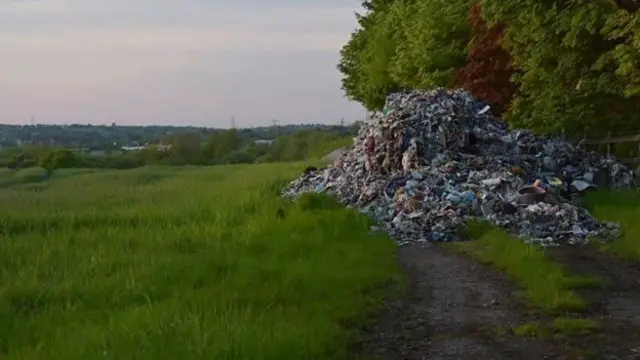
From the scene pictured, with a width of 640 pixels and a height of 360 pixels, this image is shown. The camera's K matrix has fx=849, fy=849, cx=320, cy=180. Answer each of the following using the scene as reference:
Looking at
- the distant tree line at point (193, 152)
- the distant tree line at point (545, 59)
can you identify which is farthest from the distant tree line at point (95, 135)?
the distant tree line at point (545, 59)

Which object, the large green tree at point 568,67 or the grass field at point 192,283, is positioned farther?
the large green tree at point 568,67

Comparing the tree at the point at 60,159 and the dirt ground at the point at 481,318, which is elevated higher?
the dirt ground at the point at 481,318

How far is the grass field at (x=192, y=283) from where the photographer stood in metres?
6.84

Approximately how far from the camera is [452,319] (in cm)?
837

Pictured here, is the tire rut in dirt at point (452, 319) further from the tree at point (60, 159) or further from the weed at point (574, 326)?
the tree at point (60, 159)

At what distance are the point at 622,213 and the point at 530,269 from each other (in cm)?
574

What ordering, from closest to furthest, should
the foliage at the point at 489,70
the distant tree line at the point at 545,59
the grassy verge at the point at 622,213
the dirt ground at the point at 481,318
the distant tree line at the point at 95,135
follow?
1. the dirt ground at the point at 481,318
2. the grassy verge at the point at 622,213
3. the distant tree line at the point at 545,59
4. the foliage at the point at 489,70
5. the distant tree line at the point at 95,135

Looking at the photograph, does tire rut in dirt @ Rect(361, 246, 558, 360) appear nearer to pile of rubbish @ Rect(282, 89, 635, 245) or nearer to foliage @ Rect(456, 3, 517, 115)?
pile of rubbish @ Rect(282, 89, 635, 245)

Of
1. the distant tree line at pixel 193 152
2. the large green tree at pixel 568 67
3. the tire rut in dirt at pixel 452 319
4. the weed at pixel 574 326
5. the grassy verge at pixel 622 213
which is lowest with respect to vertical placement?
the distant tree line at pixel 193 152

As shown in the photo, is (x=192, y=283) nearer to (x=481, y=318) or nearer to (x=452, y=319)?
(x=452, y=319)

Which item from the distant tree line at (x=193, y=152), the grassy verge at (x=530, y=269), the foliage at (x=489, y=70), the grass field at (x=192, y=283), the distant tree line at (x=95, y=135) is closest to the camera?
the grass field at (x=192, y=283)

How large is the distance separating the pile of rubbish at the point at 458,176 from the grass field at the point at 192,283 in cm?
133

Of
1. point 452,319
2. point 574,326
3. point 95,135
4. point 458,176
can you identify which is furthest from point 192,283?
point 95,135

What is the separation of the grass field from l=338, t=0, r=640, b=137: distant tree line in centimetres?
665
